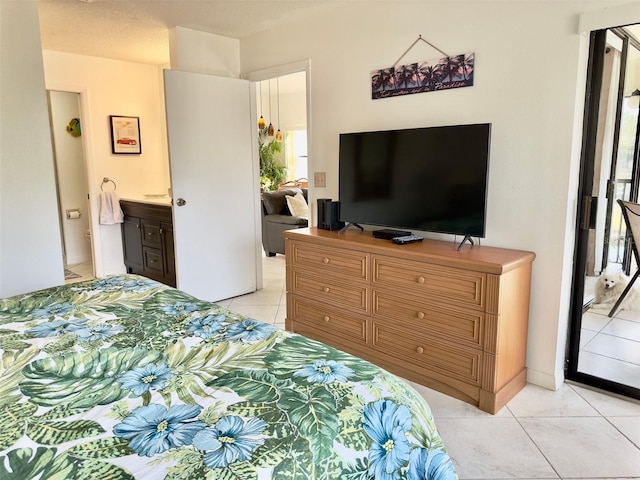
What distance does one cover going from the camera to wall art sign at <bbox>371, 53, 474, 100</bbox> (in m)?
2.59

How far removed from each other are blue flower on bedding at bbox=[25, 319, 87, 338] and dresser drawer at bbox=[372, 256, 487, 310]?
1578mm

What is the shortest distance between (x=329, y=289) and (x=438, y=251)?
2.65 feet

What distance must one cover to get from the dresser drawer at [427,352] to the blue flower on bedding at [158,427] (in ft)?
5.42

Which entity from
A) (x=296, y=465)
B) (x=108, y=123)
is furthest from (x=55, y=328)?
(x=108, y=123)

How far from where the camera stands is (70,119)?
5.54 m

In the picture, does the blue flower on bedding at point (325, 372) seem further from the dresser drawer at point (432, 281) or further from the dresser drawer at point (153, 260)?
the dresser drawer at point (153, 260)

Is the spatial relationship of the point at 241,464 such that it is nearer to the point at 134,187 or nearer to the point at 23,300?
the point at 23,300

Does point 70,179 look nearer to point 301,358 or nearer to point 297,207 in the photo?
point 297,207

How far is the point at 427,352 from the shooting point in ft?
8.02

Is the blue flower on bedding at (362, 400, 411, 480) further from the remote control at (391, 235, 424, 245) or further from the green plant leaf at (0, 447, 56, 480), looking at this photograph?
the remote control at (391, 235, 424, 245)

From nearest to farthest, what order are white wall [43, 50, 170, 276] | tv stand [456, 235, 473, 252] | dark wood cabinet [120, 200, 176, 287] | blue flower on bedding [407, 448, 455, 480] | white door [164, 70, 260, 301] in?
blue flower on bedding [407, 448, 455, 480], tv stand [456, 235, 473, 252], white door [164, 70, 260, 301], dark wood cabinet [120, 200, 176, 287], white wall [43, 50, 170, 276]

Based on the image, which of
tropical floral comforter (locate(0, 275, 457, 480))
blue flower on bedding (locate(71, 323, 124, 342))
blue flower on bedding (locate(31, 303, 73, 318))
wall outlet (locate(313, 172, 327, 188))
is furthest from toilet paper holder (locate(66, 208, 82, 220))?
blue flower on bedding (locate(71, 323, 124, 342))

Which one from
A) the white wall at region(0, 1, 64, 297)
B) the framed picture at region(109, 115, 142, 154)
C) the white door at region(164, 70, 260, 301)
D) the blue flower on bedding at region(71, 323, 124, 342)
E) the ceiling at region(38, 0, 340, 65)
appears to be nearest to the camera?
the blue flower on bedding at region(71, 323, 124, 342)

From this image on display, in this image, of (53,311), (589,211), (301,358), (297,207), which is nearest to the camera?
(301,358)
